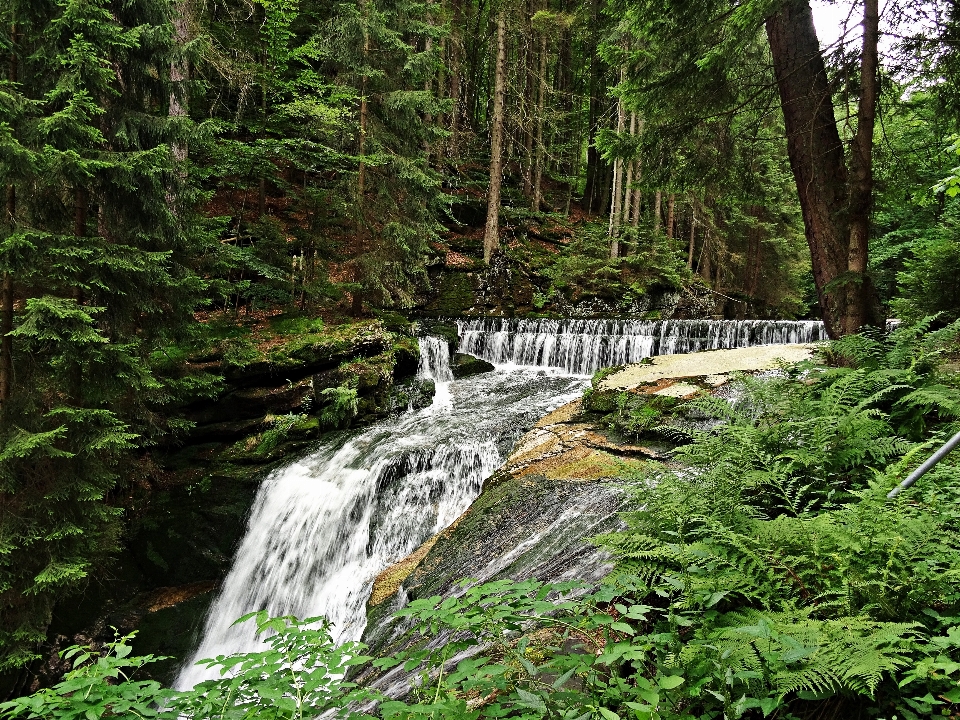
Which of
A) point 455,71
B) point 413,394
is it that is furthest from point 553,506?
point 455,71

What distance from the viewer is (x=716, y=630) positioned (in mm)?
2035

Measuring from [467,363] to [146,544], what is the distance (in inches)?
310

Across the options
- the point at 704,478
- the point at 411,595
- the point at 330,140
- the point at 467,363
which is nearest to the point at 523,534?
the point at 411,595

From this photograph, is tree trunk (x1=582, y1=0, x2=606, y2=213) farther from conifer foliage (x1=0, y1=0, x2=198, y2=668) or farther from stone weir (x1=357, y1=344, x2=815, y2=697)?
conifer foliage (x1=0, y1=0, x2=198, y2=668)

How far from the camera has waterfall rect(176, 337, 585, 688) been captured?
7.23 metres

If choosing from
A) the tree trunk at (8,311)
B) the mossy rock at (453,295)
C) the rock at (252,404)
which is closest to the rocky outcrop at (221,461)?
the rock at (252,404)

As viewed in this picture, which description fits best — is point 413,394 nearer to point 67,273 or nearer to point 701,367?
point 701,367

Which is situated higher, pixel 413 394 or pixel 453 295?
pixel 453 295

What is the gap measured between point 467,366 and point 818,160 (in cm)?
930

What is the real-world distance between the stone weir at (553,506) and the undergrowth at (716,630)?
0.55 meters

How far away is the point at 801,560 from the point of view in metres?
2.20

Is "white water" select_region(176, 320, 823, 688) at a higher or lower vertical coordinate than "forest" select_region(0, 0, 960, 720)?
lower

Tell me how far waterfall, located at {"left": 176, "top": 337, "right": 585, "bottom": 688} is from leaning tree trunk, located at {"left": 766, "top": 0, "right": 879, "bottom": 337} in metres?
5.16

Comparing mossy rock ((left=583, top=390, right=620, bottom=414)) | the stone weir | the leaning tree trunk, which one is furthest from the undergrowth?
mossy rock ((left=583, top=390, right=620, bottom=414))
